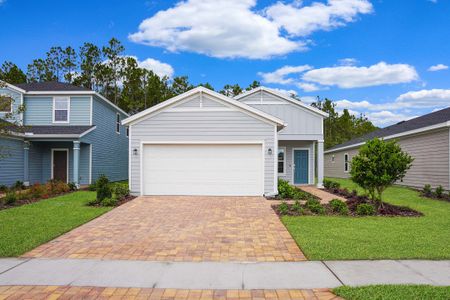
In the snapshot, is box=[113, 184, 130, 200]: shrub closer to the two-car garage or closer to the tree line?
the two-car garage

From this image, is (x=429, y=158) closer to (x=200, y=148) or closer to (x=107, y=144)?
(x=200, y=148)

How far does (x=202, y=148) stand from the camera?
13.7 meters

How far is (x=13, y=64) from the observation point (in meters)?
33.0

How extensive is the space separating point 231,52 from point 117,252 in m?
21.8

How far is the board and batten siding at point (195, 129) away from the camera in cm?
1345

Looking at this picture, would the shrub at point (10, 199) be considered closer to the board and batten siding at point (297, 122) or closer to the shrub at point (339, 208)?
the shrub at point (339, 208)

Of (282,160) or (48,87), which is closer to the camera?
(48,87)

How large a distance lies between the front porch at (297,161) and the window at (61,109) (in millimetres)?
12435

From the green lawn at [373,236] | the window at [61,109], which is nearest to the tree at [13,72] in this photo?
the window at [61,109]

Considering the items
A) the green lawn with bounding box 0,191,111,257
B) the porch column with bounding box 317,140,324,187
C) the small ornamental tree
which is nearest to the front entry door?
the green lawn with bounding box 0,191,111,257

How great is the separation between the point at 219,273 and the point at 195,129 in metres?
9.26

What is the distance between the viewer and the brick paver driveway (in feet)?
18.7

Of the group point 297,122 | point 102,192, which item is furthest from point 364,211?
point 297,122

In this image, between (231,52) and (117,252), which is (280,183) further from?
(231,52)
